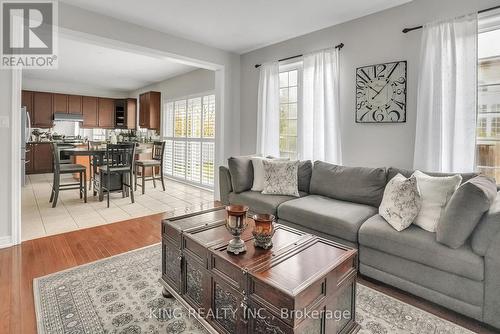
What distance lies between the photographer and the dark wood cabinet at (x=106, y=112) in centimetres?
881

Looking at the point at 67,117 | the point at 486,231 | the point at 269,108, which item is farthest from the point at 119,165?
the point at 486,231

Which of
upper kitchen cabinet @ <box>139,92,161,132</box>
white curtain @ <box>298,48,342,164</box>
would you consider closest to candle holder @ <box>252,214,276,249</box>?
white curtain @ <box>298,48,342,164</box>

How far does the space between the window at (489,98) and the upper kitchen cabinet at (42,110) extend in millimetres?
9579

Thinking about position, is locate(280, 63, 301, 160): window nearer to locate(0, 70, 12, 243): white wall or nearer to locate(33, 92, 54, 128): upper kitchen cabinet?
locate(0, 70, 12, 243): white wall

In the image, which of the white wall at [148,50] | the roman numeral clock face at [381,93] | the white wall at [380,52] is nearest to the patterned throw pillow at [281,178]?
the white wall at [380,52]

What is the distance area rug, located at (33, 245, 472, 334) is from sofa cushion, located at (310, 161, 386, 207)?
98 cm

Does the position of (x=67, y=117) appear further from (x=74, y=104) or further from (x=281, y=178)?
(x=281, y=178)

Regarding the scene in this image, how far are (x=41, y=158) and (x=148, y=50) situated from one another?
6.04 m

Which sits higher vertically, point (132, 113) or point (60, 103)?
point (60, 103)

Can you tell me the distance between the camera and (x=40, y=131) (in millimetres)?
8016

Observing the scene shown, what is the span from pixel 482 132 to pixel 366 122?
1.08 metres

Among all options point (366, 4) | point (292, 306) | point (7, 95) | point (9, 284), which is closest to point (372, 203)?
point (292, 306)

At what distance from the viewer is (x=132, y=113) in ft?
29.0

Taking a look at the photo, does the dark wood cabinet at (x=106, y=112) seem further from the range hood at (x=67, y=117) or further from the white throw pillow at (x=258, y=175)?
the white throw pillow at (x=258, y=175)
